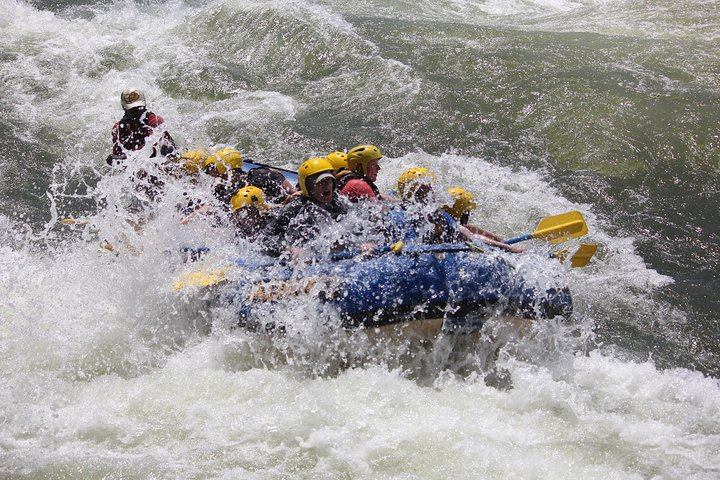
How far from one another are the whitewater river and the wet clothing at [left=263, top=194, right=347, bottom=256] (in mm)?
439

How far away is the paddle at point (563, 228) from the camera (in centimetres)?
578

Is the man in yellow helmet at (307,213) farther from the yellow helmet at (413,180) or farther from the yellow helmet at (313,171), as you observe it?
the yellow helmet at (413,180)

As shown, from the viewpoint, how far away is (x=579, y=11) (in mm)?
14758

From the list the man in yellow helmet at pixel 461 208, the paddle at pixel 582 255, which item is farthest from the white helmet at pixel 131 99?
the paddle at pixel 582 255

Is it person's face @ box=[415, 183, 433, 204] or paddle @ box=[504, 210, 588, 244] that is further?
person's face @ box=[415, 183, 433, 204]

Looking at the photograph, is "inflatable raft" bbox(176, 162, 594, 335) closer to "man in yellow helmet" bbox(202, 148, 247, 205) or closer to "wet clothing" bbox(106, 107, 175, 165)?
"man in yellow helmet" bbox(202, 148, 247, 205)

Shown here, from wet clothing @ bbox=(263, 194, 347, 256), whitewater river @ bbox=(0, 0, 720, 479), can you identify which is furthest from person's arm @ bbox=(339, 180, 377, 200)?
whitewater river @ bbox=(0, 0, 720, 479)

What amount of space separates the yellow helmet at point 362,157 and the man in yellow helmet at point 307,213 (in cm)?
80

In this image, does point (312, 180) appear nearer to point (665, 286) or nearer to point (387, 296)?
point (387, 296)

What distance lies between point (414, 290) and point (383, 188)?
11.9ft

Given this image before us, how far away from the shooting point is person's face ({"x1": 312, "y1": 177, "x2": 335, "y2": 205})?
5602mm

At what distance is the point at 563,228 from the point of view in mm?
5844

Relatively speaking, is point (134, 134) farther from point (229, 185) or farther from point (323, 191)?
point (323, 191)

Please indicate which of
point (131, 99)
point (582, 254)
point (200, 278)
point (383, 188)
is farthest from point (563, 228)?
point (131, 99)
